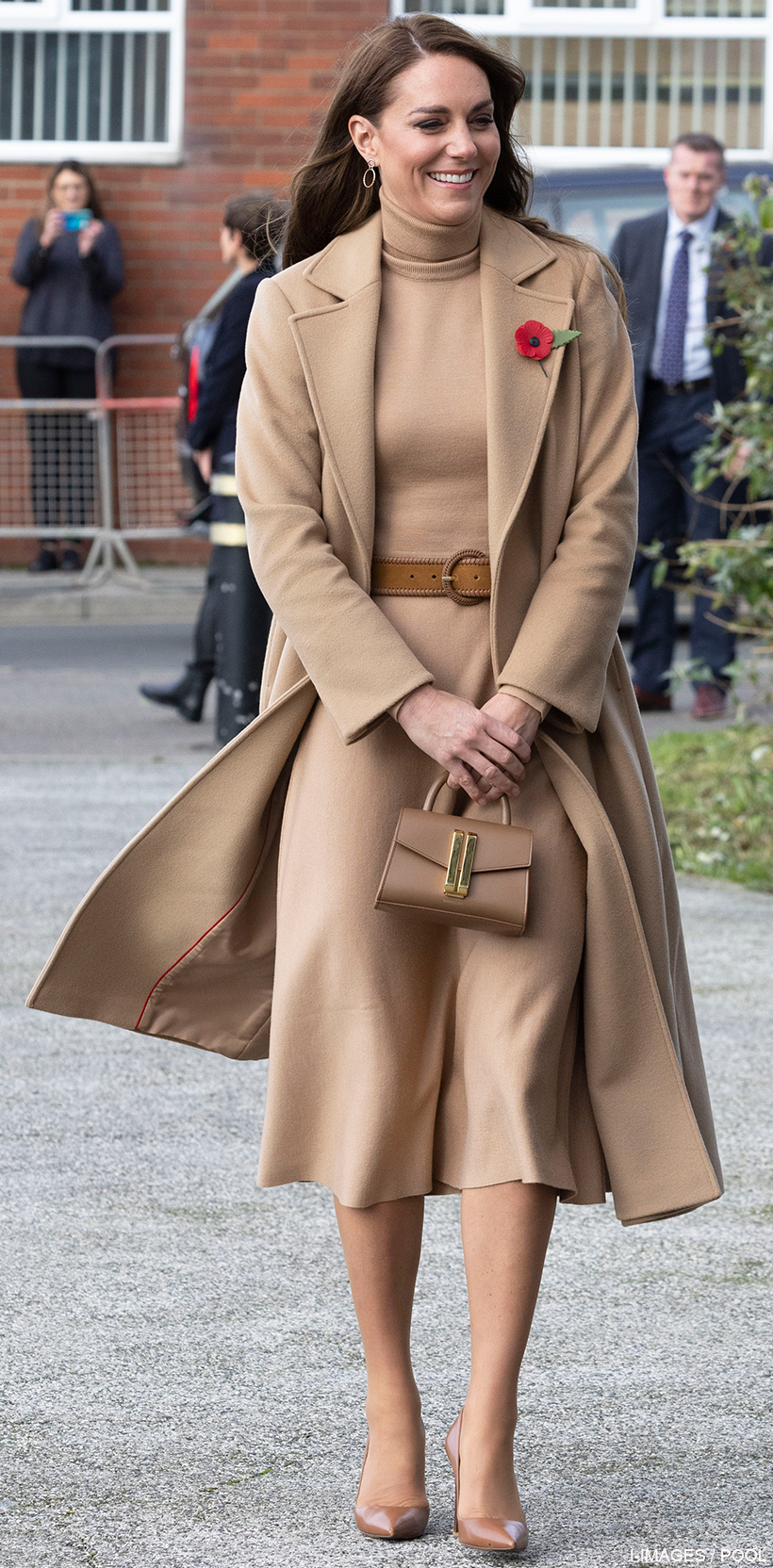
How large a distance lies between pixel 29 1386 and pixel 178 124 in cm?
1353

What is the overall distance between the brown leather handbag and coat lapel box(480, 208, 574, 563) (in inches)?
14.5

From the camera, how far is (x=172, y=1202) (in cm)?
391

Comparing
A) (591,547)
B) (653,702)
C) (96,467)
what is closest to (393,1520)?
(591,547)

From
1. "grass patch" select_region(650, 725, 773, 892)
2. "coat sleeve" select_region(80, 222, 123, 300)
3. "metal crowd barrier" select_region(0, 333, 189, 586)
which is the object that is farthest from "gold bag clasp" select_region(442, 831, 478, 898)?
"coat sleeve" select_region(80, 222, 123, 300)

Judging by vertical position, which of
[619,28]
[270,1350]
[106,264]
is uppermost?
[619,28]

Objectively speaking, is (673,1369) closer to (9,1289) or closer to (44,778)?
(9,1289)

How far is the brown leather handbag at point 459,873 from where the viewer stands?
8.64ft

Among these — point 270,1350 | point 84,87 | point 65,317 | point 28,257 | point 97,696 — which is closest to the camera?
point 270,1350

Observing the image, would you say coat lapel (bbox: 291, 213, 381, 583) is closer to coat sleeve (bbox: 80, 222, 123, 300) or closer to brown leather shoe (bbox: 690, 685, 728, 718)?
brown leather shoe (bbox: 690, 685, 728, 718)

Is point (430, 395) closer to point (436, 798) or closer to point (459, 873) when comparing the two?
point (436, 798)

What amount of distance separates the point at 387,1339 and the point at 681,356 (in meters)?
7.22

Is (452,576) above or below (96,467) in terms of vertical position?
above

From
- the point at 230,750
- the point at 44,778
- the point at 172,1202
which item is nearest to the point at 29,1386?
the point at 172,1202

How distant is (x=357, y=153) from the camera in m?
2.91
